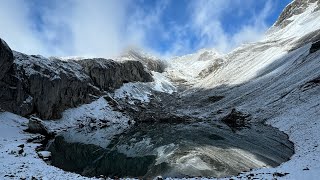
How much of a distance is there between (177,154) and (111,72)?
91592 mm

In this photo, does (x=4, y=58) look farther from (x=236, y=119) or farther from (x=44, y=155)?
(x=236, y=119)

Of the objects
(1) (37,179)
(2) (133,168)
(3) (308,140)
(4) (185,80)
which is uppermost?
(4) (185,80)

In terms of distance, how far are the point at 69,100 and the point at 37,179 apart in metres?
64.3

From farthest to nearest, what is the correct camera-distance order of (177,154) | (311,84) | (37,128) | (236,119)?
(236,119) < (311,84) < (37,128) < (177,154)

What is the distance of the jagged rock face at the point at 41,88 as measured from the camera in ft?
236

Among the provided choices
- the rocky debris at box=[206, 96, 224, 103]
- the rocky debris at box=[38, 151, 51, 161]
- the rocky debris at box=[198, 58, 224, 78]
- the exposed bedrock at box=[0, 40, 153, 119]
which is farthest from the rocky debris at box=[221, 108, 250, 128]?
the rocky debris at box=[198, 58, 224, 78]

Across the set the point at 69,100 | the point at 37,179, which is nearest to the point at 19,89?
the point at 69,100

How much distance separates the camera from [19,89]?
2899 inches

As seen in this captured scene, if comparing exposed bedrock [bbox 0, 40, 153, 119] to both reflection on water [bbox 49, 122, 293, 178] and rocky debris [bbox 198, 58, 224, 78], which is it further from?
rocky debris [bbox 198, 58, 224, 78]

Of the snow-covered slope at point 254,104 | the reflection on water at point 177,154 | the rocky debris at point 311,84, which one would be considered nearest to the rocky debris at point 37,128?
the snow-covered slope at point 254,104

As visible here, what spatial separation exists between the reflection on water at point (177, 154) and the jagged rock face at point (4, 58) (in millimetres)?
20092

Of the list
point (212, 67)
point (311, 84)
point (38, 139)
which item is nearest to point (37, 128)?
point (38, 139)

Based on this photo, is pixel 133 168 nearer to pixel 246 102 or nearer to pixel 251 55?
pixel 246 102

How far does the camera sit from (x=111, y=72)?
426 ft
